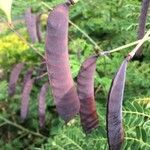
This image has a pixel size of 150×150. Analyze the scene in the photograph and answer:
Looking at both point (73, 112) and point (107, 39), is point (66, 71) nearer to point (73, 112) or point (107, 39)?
point (73, 112)

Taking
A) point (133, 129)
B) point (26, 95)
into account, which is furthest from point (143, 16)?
point (26, 95)

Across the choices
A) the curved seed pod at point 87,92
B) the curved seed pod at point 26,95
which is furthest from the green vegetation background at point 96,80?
the curved seed pod at point 87,92

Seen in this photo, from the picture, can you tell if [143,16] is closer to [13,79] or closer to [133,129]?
[133,129]

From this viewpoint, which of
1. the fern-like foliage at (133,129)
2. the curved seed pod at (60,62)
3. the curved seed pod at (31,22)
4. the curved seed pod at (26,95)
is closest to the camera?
the curved seed pod at (60,62)

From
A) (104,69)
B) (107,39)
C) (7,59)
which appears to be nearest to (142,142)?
(104,69)

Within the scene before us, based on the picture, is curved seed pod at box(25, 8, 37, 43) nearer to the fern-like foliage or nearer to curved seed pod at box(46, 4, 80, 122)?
the fern-like foliage

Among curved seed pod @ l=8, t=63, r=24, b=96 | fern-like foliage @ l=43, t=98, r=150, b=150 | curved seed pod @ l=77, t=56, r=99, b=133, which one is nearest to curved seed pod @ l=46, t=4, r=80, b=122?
curved seed pod @ l=77, t=56, r=99, b=133

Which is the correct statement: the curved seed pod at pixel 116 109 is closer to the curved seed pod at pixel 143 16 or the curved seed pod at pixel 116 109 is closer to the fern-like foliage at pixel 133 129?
the fern-like foliage at pixel 133 129
